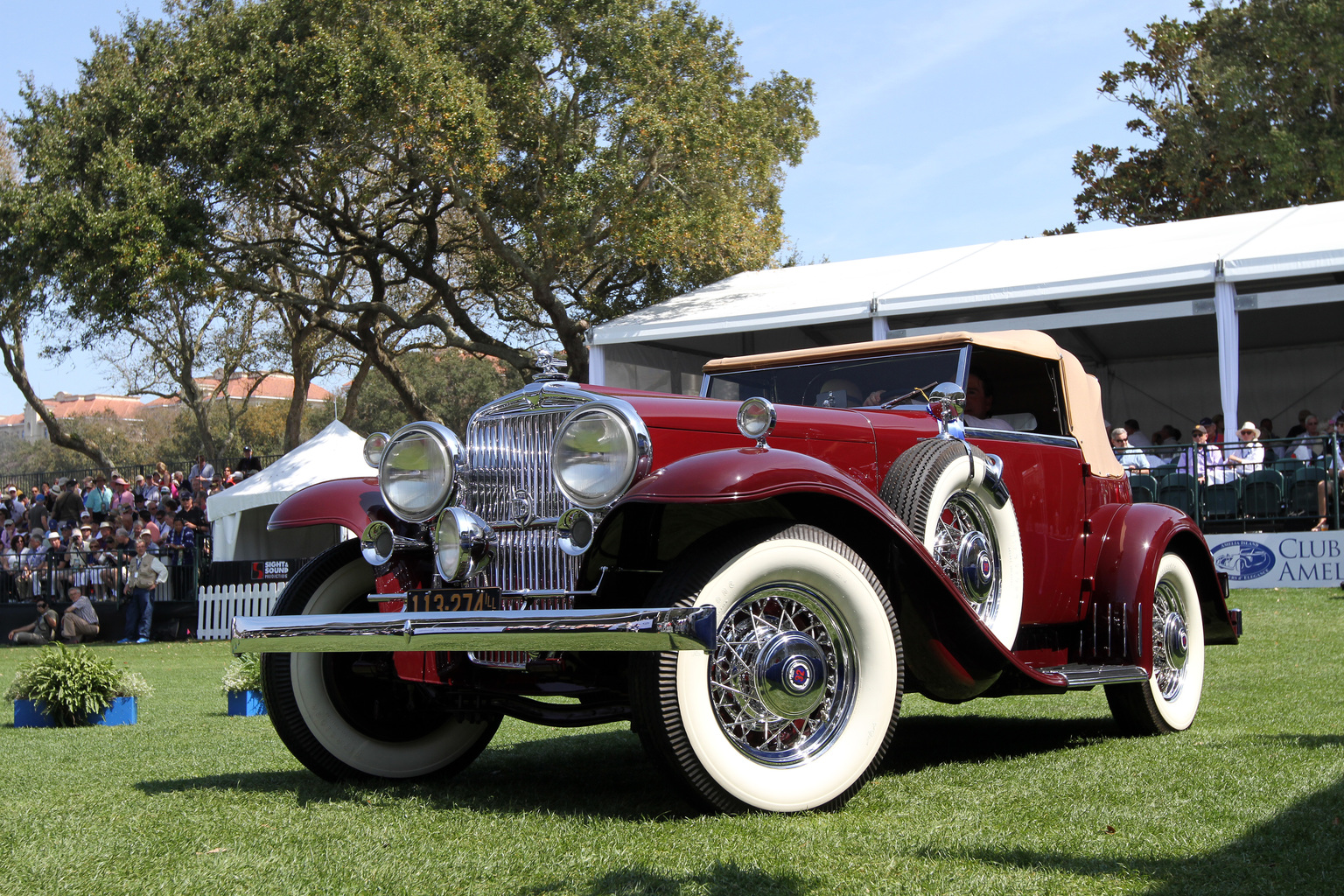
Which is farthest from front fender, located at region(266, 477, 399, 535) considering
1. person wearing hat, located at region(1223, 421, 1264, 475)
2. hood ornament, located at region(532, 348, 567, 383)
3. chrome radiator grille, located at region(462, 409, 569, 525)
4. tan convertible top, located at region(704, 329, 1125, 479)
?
person wearing hat, located at region(1223, 421, 1264, 475)

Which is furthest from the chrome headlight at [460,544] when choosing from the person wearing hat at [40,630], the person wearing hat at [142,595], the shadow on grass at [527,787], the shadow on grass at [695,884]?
the person wearing hat at [142,595]

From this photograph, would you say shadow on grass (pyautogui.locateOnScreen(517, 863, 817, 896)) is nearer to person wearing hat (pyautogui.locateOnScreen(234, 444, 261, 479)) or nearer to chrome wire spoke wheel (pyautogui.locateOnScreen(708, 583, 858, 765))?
chrome wire spoke wheel (pyautogui.locateOnScreen(708, 583, 858, 765))

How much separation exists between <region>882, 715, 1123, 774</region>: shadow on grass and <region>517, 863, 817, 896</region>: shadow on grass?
181cm

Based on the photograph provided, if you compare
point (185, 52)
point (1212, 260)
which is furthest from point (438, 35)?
point (1212, 260)

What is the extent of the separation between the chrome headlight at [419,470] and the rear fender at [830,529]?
2.33 ft

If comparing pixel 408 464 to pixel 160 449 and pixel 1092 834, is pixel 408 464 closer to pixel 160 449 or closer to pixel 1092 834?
pixel 1092 834

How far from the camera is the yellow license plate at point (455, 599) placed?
3945mm

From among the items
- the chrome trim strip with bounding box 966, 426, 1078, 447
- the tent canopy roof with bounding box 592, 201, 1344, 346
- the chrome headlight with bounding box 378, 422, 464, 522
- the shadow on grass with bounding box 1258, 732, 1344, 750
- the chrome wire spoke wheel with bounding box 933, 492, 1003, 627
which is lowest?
the shadow on grass with bounding box 1258, 732, 1344, 750

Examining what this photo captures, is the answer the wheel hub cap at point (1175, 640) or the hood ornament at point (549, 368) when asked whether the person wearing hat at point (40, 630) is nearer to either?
the hood ornament at point (549, 368)

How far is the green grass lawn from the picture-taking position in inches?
120

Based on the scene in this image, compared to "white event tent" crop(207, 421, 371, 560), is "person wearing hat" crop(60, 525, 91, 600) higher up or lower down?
lower down

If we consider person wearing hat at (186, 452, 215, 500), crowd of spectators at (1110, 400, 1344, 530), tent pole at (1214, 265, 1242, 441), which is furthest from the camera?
person wearing hat at (186, 452, 215, 500)

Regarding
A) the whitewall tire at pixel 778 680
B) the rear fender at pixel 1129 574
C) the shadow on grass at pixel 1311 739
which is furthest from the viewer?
the rear fender at pixel 1129 574

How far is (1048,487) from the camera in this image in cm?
557
